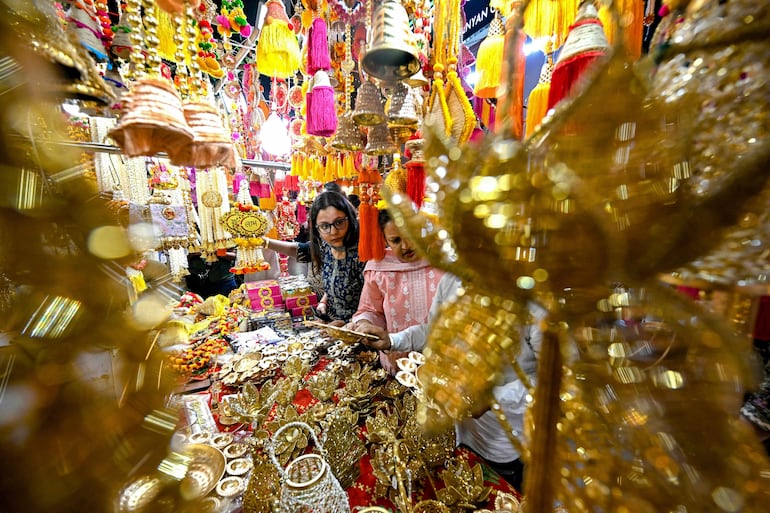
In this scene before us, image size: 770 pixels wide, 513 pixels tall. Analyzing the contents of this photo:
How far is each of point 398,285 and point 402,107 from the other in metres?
0.76

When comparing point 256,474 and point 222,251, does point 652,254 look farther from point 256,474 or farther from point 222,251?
point 222,251

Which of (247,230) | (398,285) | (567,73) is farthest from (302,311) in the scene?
(567,73)

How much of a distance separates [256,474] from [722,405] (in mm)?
791

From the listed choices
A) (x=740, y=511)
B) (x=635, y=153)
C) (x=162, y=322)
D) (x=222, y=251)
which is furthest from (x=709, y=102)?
(x=222, y=251)

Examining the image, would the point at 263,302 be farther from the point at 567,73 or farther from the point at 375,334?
the point at 567,73

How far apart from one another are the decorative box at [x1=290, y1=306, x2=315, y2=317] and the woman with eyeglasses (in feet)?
0.20

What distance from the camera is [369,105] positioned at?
104 centimetres

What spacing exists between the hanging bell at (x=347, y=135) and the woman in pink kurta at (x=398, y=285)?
1.05 feet

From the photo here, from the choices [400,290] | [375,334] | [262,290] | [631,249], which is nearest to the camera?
[631,249]

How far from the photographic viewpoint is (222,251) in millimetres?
2150

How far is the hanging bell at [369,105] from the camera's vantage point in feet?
3.39

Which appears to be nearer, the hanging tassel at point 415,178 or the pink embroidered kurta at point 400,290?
the hanging tassel at point 415,178

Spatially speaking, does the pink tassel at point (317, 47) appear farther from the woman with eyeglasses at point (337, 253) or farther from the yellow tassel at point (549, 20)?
the yellow tassel at point (549, 20)

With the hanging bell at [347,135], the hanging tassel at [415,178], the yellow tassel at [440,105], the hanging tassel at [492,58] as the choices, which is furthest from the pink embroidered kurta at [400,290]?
the hanging tassel at [492,58]
